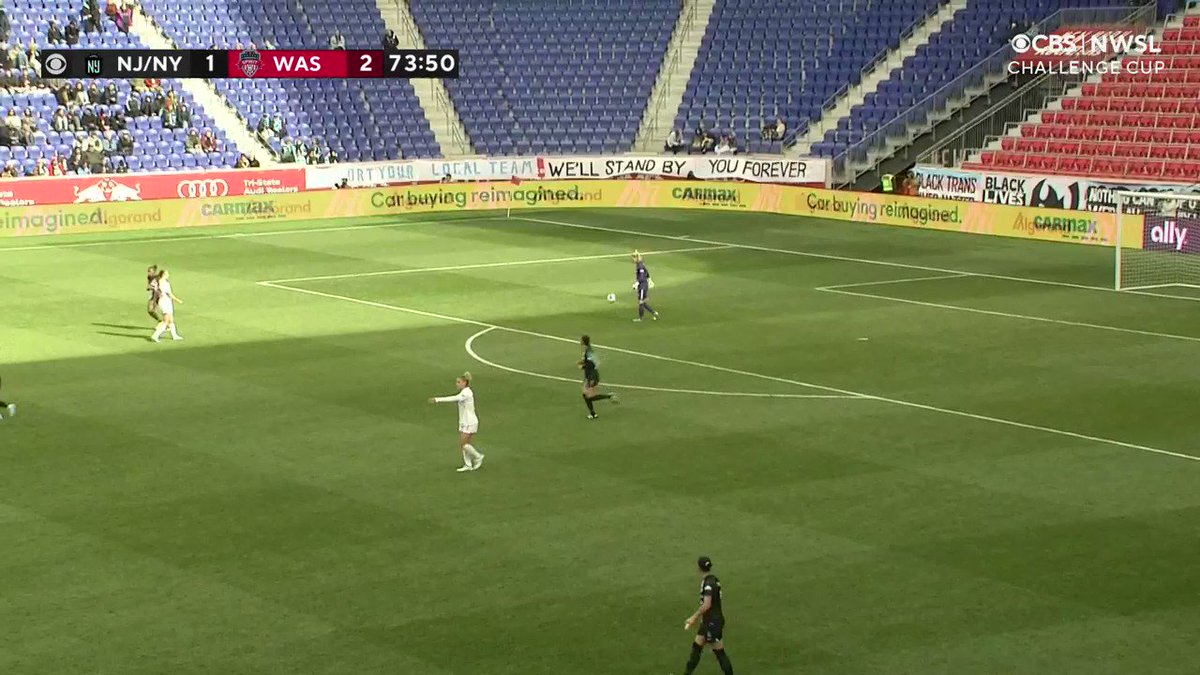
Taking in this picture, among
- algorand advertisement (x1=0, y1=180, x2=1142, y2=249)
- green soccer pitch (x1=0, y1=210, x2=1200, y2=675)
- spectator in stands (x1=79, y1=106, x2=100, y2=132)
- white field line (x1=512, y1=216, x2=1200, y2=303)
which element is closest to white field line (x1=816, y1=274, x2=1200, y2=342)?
green soccer pitch (x1=0, y1=210, x2=1200, y2=675)

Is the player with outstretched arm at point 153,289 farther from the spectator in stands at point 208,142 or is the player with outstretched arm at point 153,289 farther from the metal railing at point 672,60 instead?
the metal railing at point 672,60

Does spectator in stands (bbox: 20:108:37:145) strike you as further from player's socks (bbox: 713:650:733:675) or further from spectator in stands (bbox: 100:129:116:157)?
player's socks (bbox: 713:650:733:675)

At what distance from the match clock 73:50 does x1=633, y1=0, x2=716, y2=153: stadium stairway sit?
841 centimetres

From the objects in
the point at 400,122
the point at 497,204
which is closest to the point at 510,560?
the point at 497,204

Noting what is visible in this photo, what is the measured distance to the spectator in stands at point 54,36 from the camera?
215ft

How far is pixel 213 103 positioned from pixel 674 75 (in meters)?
19.9

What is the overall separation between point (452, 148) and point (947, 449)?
157 feet

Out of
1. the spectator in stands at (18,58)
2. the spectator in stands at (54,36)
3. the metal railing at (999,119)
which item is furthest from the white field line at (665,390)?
the spectator in stands at (54,36)

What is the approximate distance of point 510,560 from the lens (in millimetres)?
21891

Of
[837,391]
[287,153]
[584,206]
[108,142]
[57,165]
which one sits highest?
[108,142]

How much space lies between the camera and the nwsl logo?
6869cm

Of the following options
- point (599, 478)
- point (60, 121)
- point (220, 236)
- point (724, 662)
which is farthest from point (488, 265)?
point (724, 662)

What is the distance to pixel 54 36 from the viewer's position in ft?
215

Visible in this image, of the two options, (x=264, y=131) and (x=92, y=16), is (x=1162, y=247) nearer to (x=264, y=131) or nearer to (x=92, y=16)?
(x=264, y=131)
